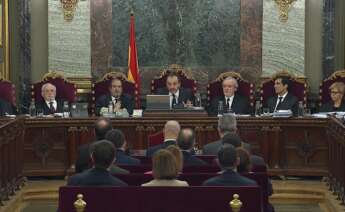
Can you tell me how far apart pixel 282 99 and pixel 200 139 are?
1.58 meters

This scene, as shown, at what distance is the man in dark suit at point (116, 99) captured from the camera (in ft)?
36.5

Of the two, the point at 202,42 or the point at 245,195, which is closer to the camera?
the point at 245,195

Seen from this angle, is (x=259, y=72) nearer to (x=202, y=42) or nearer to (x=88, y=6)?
(x=202, y=42)

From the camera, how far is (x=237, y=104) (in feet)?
36.6

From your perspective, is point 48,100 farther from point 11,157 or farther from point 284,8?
point 284,8

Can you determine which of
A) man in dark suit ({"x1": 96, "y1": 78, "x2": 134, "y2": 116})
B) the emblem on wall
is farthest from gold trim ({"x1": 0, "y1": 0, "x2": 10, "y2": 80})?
man in dark suit ({"x1": 96, "y1": 78, "x2": 134, "y2": 116})

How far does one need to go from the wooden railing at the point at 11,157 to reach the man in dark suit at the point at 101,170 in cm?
262

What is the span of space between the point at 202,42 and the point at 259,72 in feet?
3.70

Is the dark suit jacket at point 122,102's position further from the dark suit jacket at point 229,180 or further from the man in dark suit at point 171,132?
the dark suit jacket at point 229,180

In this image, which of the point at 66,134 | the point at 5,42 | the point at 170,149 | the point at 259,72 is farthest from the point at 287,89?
the point at 170,149

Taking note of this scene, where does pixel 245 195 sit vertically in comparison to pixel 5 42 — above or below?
below

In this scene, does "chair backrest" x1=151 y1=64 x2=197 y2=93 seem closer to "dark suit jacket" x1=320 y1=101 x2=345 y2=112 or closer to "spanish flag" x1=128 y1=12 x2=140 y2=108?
"spanish flag" x1=128 y1=12 x2=140 y2=108

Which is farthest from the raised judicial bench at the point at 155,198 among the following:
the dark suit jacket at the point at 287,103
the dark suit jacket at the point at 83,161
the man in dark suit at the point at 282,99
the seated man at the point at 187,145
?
the man in dark suit at the point at 282,99

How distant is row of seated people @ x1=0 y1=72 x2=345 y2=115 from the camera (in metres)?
10.8
